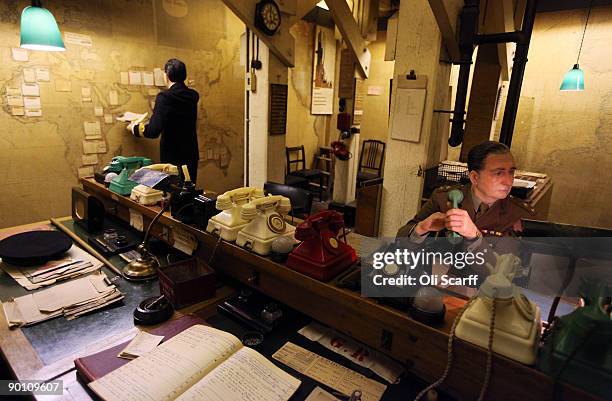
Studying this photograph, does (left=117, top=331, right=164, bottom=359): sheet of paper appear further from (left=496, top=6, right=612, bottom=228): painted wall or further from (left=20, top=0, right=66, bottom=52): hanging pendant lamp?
(left=496, top=6, right=612, bottom=228): painted wall

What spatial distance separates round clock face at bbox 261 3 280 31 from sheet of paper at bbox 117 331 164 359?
9.24ft

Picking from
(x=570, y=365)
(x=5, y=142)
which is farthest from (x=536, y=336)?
(x=5, y=142)

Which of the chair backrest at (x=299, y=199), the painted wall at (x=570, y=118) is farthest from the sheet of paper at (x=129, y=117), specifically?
the painted wall at (x=570, y=118)

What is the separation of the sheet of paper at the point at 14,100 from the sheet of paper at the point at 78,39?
66 centimetres

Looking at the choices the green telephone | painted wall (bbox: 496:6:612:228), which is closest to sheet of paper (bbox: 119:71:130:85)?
the green telephone

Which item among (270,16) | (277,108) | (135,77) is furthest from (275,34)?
(135,77)

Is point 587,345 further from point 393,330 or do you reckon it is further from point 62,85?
point 62,85

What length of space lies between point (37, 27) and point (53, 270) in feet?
5.04

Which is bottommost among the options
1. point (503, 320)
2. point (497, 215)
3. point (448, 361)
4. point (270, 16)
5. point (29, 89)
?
point (448, 361)

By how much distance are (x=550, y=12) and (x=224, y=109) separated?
4.25 meters

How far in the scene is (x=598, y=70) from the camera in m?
4.25

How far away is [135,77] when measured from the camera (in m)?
3.80

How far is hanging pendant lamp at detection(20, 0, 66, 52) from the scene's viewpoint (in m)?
2.10

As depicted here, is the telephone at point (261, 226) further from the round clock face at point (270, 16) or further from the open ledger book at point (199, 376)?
the round clock face at point (270, 16)
